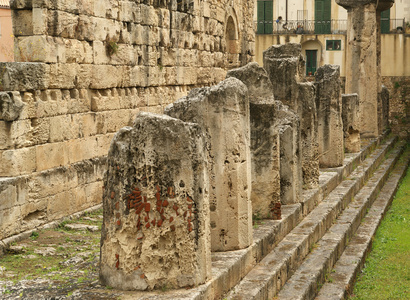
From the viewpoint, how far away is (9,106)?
819 cm

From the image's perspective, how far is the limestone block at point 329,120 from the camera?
39.6 feet

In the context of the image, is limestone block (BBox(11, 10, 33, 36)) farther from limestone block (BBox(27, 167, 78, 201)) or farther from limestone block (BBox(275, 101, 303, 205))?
limestone block (BBox(275, 101, 303, 205))

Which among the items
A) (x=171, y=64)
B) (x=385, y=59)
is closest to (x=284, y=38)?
(x=385, y=59)

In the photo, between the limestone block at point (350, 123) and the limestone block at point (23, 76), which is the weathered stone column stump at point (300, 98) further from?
the limestone block at point (350, 123)

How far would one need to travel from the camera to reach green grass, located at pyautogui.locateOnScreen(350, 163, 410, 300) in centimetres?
729

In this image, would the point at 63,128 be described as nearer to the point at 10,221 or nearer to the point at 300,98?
the point at 10,221

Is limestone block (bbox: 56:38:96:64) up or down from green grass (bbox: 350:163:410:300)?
up

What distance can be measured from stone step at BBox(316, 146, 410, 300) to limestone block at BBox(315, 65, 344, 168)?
1110 mm

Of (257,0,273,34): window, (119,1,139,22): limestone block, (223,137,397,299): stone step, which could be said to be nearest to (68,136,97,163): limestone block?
(119,1,139,22): limestone block

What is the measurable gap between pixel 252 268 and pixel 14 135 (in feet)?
11.7

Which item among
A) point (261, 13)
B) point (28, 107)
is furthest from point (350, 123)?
point (261, 13)

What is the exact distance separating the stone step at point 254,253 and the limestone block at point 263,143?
9.5 inches

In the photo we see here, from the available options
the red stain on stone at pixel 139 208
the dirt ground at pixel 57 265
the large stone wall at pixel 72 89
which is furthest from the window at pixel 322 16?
the red stain on stone at pixel 139 208

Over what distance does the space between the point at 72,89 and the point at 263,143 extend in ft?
10.9
